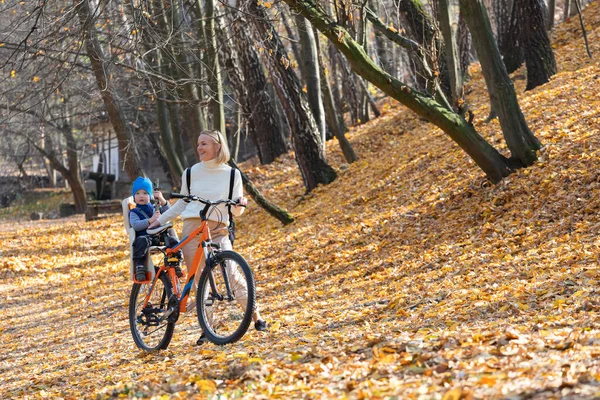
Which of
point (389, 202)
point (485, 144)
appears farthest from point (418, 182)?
point (485, 144)

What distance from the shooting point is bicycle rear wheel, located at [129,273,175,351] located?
7.33 metres

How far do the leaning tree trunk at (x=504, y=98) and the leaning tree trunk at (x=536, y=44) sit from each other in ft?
19.2

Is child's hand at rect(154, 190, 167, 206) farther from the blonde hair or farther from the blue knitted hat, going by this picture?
→ the blonde hair

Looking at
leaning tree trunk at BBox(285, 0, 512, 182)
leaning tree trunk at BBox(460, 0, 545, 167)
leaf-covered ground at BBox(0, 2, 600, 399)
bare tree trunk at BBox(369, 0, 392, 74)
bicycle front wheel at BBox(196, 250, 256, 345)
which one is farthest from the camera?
bare tree trunk at BBox(369, 0, 392, 74)

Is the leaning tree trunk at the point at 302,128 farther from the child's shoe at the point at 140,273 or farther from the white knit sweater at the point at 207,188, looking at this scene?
the white knit sweater at the point at 207,188

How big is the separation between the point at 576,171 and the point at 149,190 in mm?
5444

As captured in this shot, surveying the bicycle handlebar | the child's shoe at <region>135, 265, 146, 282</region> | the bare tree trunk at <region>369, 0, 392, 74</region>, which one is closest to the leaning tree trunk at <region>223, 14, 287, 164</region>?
the bare tree trunk at <region>369, 0, 392, 74</region>

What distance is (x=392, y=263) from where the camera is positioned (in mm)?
10156

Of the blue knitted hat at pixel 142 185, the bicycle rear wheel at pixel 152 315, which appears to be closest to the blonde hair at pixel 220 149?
the blue knitted hat at pixel 142 185

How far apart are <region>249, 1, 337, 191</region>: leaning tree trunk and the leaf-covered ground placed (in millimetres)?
531

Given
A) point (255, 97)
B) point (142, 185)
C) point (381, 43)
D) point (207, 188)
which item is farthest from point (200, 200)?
point (381, 43)

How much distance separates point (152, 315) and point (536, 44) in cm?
1171

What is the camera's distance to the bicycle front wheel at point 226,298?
6426 millimetres

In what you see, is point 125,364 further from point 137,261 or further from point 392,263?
point 392,263
